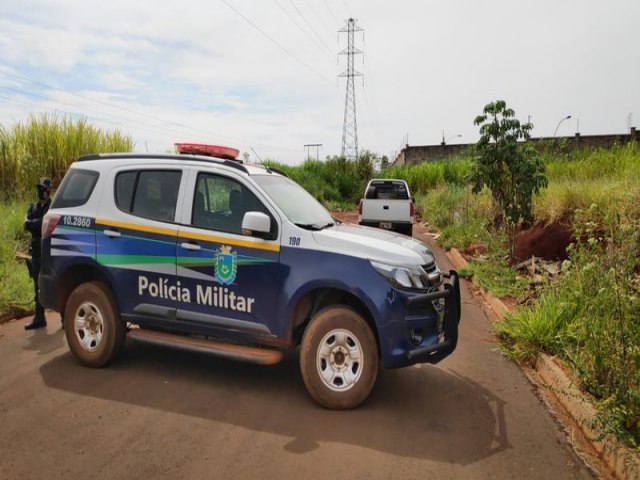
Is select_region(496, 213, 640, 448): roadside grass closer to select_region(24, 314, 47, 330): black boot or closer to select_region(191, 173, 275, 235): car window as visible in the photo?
select_region(191, 173, 275, 235): car window

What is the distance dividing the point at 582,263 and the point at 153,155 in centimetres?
529

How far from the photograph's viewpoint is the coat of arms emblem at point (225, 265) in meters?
4.71

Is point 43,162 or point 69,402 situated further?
point 43,162

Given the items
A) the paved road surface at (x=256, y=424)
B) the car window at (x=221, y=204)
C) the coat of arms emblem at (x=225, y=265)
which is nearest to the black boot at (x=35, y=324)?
the paved road surface at (x=256, y=424)

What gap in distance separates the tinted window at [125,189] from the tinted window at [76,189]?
32cm

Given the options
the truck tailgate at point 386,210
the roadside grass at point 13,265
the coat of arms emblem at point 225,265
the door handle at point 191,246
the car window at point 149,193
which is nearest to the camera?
the coat of arms emblem at point 225,265

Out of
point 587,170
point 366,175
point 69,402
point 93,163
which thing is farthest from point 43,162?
point 366,175

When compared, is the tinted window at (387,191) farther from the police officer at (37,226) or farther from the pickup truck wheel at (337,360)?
the pickup truck wheel at (337,360)

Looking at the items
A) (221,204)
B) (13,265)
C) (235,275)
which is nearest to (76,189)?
(221,204)

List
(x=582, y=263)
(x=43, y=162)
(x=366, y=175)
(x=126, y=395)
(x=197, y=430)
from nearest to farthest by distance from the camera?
(x=197, y=430) < (x=126, y=395) < (x=582, y=263) < (x=43, y=162) < (x=366, y=175)

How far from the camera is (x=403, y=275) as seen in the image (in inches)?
171

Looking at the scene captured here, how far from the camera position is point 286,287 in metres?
4.53

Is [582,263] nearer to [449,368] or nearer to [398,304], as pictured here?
[449,368]

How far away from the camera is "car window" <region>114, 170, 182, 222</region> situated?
Answer: 5.14 metres
